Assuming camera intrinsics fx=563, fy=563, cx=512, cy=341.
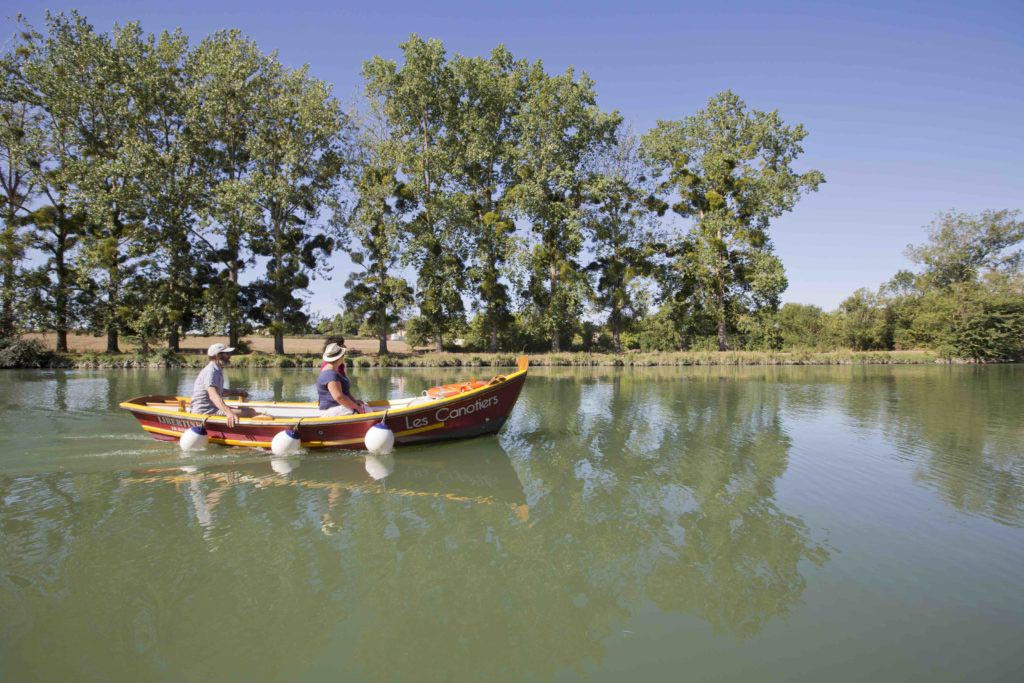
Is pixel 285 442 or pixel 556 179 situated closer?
pixel 285 442

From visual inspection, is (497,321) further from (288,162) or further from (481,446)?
(481,446)

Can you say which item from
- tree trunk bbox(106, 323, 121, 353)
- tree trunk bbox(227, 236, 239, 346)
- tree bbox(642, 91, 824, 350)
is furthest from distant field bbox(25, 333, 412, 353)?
tree bbox(642, 91, 824, 350)

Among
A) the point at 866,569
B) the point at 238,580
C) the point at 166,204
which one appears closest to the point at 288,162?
the point at 166,204

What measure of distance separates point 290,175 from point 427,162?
7705mm

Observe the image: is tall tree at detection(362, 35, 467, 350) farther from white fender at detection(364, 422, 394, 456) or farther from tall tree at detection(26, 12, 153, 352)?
white fender at detection(364, 422, 394, 456)

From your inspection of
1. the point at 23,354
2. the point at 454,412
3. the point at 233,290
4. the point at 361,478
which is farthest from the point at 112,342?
the point at 361,478

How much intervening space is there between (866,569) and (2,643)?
655 centimetres

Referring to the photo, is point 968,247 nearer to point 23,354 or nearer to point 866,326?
point 866,326

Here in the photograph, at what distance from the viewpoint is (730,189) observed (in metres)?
36.9

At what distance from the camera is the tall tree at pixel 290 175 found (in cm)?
3142

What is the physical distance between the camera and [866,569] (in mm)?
4879

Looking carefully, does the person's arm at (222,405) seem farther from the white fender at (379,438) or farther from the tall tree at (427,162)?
the tall tree at (427,162)

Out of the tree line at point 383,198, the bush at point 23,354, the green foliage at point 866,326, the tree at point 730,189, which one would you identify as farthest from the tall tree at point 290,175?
the green foliage at point 866,326

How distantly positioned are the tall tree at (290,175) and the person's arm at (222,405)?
2349 centimetres
